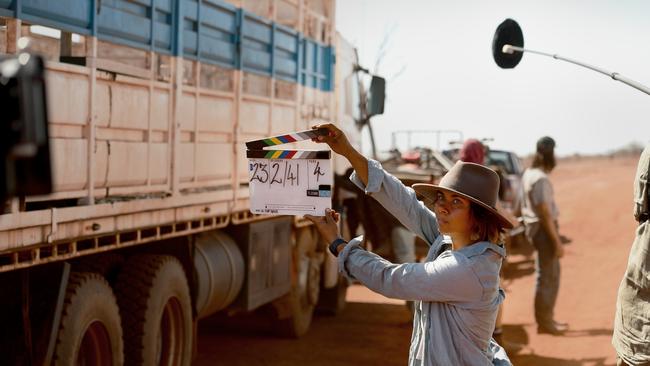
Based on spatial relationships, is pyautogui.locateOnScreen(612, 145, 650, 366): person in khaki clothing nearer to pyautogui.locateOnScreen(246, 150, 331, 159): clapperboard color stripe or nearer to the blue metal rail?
pyautogui.locateOnScreen(246, 150, 331, 159): clapperboard color stripe

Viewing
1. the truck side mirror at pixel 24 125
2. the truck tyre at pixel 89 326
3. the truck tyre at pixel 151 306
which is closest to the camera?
the truck side mirror at pixel 24 125

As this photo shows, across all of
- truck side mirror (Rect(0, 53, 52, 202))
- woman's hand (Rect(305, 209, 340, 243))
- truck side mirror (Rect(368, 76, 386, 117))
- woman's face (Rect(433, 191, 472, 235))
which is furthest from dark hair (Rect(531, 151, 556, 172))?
truck side mirror (Rect(0, 53, 52, 202))

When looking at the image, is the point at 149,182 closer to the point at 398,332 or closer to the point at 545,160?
the point at 398,332

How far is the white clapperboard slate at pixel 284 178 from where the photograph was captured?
4.61 m

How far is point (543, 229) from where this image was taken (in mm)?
11031

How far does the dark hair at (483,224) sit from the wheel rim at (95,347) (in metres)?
2.99

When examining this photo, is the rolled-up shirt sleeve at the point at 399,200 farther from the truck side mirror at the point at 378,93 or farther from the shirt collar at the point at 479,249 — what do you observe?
the truck side mirror at the point at 378,93

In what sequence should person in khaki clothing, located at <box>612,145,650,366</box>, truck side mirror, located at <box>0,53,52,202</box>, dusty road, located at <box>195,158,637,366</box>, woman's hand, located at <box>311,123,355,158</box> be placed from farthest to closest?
1. dusty road, located at <box>195,158,637,366</box>
2. person in khaki clothing, located at <box>612,145,650,366</box>
3. woman's hand, located at <box>311,123,355,158</box>
4. truck side mirror, located at <box>0,53,52,202</box>

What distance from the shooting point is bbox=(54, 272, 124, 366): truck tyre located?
5.64 m

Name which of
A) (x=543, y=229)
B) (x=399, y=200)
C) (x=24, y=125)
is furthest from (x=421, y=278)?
(x=543, y=229)

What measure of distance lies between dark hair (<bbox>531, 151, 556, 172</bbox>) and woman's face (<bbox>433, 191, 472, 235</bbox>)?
7.24m

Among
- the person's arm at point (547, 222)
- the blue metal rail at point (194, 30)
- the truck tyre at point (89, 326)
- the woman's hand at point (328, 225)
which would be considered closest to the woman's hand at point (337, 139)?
the woman's hand at point (328, 225)

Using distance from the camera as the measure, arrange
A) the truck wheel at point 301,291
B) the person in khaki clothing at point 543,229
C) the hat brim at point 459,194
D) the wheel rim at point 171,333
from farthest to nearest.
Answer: the person in khaki clothing at point 543,229 < the truck wheel at point 301,291 < the wheel rim at point 171,333 < the hat brim at point 459,194

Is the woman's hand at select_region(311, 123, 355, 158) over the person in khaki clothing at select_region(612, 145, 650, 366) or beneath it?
over
